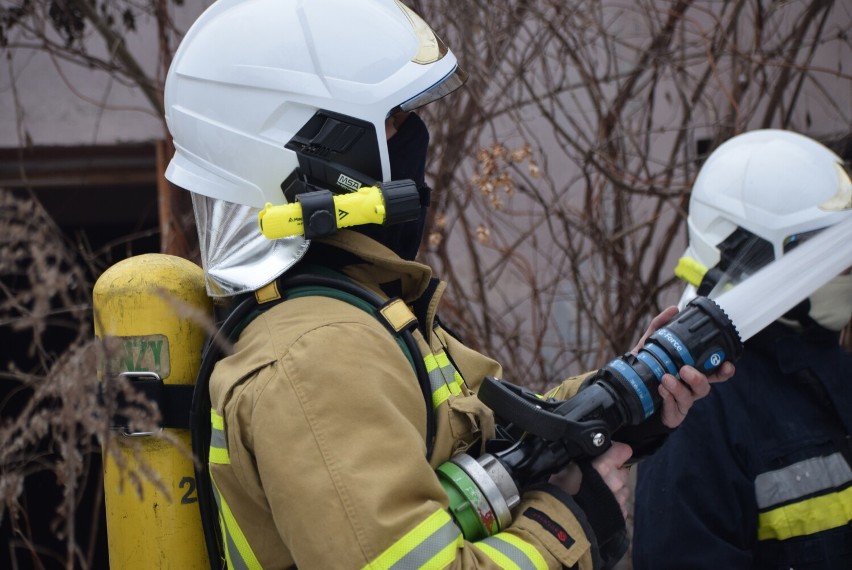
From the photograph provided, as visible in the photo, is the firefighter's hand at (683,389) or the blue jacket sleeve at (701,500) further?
the blue jacket sleeve at (701,500)

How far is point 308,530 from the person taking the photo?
1378 millimetres

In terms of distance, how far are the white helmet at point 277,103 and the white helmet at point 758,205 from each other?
1269 millimetres

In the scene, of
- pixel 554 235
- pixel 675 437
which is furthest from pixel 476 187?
pixel 675 437

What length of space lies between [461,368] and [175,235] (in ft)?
7.99

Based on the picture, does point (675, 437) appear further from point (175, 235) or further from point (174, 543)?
point (175, 235)

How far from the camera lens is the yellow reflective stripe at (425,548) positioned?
137 centimetres

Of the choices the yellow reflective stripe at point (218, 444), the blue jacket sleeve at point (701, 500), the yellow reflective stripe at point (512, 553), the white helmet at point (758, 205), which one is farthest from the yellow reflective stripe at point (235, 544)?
the white helmet at point (758, 205)

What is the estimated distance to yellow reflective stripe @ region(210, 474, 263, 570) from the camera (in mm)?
1535

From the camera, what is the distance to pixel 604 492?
1605 mm

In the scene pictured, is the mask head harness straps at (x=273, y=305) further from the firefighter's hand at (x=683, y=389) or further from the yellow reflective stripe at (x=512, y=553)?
the firefighter's hand at (x=683, y=389)

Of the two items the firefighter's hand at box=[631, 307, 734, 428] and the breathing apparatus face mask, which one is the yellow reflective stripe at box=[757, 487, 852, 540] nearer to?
the firefighter's hand at box=[631, 307, 734, 428]

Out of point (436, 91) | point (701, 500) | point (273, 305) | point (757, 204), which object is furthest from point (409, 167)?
point (757, 204)

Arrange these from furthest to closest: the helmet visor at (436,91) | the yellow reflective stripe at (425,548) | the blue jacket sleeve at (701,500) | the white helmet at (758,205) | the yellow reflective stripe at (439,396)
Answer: the white helmet at (758,205)
the blue jacket sleeve at (701,500)
the helmet visor at (436,91)
the yellow reflective stripe at (439,396)
the yellow reflective stripe at (425,548)

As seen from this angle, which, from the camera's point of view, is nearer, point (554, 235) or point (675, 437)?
point (675, 437)
